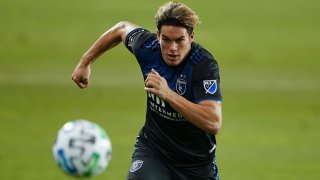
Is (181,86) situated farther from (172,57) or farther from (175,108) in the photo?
(175,108)

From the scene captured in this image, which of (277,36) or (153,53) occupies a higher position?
(153,53)

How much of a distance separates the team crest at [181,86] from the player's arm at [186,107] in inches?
→ 21.8

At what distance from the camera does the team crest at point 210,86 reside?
10266mm

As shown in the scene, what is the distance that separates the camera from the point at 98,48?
11.8 metres

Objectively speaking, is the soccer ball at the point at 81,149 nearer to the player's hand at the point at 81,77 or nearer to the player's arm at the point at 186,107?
the player's arm at the point at 186,107

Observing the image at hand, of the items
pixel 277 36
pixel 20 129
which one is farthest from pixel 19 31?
pixel 20 129

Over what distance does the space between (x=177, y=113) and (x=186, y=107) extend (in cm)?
74

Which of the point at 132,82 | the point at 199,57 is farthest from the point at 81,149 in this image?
the point at 132,82

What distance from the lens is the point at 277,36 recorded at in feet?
120

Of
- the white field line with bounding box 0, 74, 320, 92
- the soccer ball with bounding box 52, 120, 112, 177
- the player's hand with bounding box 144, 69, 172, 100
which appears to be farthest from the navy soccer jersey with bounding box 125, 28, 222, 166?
the white field line with bounding box 0, 74, 320, 92

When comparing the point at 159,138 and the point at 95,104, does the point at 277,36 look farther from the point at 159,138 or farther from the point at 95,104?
the point at 159,138

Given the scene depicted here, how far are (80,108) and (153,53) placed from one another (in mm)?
12787

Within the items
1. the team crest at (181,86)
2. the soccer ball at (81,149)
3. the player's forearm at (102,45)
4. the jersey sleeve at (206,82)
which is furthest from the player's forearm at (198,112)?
the player's forearm at (102,45)

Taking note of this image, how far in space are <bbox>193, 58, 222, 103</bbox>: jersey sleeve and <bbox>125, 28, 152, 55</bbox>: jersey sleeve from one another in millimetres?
1145
